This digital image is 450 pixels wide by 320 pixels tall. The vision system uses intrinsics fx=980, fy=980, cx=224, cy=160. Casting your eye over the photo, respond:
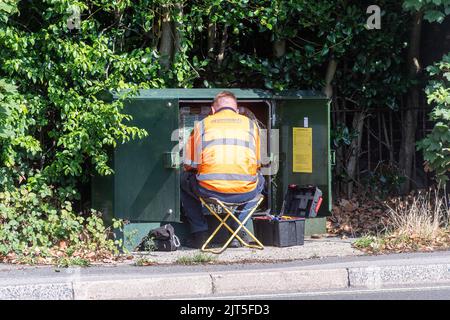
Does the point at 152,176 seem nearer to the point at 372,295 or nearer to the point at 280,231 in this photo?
the point at 280,231

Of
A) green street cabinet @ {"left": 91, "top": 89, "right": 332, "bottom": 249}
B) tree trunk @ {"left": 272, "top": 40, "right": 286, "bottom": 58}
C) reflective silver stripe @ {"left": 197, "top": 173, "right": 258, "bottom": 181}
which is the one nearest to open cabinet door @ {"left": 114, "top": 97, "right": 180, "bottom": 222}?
green street cabinet @ {"left": 91, "top": 89, "right": 332, "bottom": 249}

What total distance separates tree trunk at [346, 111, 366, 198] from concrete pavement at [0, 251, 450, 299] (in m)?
3.72

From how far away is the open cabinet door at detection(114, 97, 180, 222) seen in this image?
1098 cm

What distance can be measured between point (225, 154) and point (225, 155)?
1 centimetres

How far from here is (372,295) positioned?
8586 mm

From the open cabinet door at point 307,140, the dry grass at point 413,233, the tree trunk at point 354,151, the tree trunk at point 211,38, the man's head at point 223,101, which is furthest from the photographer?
the tree trunk at point 354,151

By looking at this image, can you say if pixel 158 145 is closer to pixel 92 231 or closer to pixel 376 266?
pixel 92 231

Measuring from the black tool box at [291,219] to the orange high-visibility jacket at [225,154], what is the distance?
689mm

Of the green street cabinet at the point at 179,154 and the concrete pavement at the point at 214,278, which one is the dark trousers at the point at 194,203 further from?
the concrete pavement at the point at 214,278

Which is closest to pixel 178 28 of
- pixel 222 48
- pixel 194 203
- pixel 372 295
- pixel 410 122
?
pixel 222 48

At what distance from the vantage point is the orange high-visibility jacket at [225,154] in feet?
34.9

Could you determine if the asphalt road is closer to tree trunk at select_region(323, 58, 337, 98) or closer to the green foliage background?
the green foliage background

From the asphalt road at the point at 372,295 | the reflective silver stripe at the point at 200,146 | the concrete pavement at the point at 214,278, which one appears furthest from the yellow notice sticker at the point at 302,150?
the asphalt road at the point at 372,295
